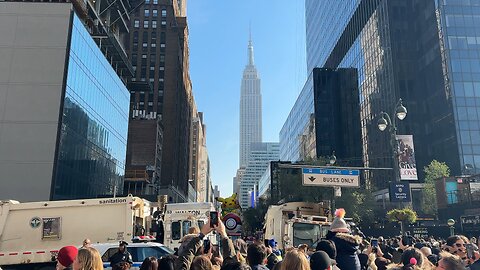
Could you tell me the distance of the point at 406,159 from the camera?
17.2 meters

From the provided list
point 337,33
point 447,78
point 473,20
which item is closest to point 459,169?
point 447,78

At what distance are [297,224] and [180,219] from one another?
6919 millimetres

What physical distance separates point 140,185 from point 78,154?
38.1m

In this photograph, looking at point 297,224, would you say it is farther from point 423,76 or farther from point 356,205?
point 423,76

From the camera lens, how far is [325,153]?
87.9 m

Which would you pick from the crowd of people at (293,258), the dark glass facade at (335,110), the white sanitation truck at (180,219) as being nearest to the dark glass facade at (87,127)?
the white sanitation truck at (180,219)

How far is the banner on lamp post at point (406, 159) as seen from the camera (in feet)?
54.6

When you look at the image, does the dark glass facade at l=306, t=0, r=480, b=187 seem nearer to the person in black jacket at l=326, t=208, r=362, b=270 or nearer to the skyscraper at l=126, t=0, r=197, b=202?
the skyscraper at l=126, t=0, r=197, b=202

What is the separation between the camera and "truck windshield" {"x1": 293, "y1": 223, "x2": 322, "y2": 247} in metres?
16.7

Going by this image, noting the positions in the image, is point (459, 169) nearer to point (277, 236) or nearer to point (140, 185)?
point (277, 236)

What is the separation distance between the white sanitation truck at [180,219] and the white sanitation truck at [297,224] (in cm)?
354

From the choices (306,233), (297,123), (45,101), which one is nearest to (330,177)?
(306,233)

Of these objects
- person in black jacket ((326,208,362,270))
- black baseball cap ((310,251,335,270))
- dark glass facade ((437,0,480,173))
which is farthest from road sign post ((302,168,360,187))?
dark glass facade ((437,0,480,173))

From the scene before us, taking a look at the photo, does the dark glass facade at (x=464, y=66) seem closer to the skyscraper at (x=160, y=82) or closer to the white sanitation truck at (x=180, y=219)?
the white sanitation truck at (x=180, y=219)
